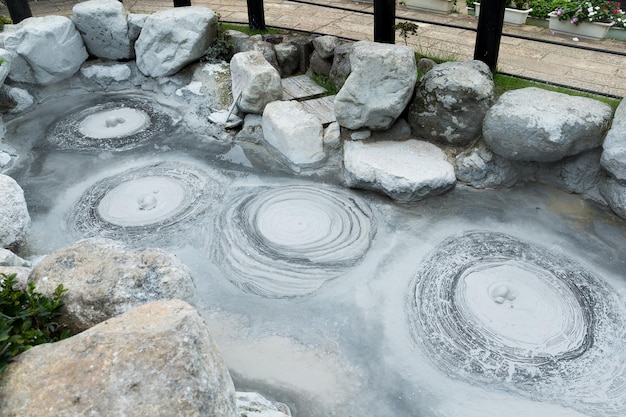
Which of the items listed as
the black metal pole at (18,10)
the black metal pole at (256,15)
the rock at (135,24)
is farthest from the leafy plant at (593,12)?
the black metal pole at (18,10)

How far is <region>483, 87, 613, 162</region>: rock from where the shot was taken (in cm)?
495

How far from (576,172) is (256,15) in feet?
15.8

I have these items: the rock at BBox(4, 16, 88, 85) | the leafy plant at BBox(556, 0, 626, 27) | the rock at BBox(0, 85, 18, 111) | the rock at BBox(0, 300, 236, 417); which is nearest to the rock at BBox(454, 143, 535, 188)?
the leafy plant at BBox(556, 0, 626, 27)

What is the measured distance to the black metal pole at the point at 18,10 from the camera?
7820 mm

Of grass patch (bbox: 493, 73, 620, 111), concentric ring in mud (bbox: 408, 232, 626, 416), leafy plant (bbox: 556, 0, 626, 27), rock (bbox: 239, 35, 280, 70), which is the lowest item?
concentric ring in mud (bbox: 408, 232, 626, 416)

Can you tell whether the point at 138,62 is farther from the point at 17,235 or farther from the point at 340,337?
the point at 340,337

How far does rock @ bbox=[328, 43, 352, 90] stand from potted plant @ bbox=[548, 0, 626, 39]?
2.95 metres

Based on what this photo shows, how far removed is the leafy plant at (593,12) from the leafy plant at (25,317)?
22.7 feet

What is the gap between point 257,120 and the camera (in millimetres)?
6613

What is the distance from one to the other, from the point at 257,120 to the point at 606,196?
3.98 m

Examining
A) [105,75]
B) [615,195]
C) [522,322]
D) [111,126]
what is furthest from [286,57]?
[522,322]

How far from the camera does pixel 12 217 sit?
466cm

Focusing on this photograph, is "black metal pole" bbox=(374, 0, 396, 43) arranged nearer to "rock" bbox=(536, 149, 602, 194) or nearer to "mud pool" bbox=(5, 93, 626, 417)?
"mud pool" bbox=(5, 93, 626, 417)

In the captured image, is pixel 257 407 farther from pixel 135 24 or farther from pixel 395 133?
pixel 135 24
